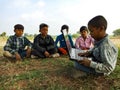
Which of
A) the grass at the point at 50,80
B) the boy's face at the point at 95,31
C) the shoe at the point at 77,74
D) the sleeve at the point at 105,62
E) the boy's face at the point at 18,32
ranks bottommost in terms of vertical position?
the grass at the point at 50,80

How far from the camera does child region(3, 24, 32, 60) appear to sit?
7.20 meters

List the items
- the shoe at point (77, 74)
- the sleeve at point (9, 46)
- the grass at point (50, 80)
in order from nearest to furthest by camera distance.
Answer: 1. the grass at point (50, 80)
2. the shoe at point (77, 74)
3. the sleeve at point (9, 46)

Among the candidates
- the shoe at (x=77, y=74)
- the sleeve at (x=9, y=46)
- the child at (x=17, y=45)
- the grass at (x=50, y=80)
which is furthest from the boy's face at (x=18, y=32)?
the shoe at (x=77, y=74)

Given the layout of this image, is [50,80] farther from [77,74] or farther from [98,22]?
[98,22]

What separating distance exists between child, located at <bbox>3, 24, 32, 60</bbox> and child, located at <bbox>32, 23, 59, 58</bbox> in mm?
202

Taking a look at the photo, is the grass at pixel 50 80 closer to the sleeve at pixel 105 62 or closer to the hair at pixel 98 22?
the sleeve at pixel 105 62

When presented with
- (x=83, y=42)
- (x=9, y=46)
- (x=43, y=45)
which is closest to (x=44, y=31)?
(x=43, y=45)

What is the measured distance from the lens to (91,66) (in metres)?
4.36

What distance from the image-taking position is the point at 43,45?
25.0ft

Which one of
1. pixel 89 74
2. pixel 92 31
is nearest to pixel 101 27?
pixel 92 31

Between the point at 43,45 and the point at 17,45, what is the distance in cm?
75

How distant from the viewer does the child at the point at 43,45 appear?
24.1ft

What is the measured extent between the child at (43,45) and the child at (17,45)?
0.20 m

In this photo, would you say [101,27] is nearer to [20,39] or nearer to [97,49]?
[97,49]
